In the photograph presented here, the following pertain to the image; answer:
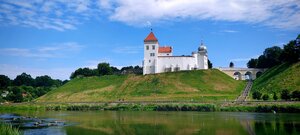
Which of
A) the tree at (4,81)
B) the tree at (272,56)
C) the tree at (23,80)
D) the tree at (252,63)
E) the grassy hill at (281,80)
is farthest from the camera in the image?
the tree at (23,80)

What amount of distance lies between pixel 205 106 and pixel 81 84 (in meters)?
49.1

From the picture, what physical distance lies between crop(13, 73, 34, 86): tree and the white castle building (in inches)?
3362

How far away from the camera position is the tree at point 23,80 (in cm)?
15175

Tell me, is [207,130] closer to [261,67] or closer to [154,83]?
[154,83]

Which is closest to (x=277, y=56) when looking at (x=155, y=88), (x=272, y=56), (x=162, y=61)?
(x=272, y=56)

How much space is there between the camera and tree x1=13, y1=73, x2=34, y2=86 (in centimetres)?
15175

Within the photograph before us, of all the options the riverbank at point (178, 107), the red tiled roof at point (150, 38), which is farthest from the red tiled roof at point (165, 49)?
the riverbank at point (178, 107)

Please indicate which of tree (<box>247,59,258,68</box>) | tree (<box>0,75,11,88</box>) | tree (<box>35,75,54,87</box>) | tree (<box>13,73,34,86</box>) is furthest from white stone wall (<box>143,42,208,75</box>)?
tree (<box>35,75,54,87</box>)

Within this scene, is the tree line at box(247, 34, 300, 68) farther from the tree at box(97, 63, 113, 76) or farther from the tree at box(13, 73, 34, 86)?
the tree at box(13, 73, 34, 86)

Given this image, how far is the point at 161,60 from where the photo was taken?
3541 inches

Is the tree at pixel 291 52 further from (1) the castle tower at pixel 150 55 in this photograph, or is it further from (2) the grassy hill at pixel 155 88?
(1) the castle tower at pixel 150 55

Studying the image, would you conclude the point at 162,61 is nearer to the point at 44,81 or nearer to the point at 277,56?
the point at 277,56

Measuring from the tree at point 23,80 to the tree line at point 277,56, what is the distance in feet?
330

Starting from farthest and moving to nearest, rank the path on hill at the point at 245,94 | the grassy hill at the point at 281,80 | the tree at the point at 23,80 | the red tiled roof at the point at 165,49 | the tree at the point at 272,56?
the tree at the point at 23,80
the tree at the point at 272,56
the red tiled roof at the point at 165,49
the grassy hill at the point at 281,80
the path on hill at the point at 245,94
